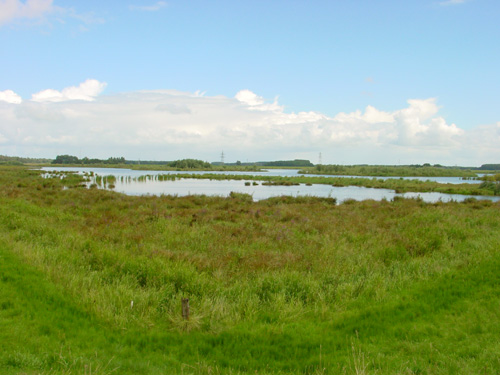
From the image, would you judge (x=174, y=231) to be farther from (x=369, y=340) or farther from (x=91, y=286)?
(x=369, y=340)

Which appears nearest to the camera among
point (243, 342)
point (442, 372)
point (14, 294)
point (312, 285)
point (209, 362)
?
point (442, 372)

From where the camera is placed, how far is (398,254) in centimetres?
1162

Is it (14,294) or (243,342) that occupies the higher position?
(14,294)

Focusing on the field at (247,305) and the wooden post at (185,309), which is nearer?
the field at (247,305)

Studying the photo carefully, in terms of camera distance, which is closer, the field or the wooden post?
the field

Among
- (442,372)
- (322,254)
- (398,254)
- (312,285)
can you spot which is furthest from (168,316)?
(398,254)

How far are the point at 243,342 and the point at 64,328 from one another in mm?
3101

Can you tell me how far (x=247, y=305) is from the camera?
23.7ft

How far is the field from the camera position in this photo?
16.8 ft

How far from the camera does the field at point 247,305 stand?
512 cm

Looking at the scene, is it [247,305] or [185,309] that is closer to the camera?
[185,309]

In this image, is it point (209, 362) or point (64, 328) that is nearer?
point (209, 362)

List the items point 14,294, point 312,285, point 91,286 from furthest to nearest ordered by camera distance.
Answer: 1. point 312,285
2. point 91,286
3. point 14,294

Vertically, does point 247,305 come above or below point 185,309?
below
